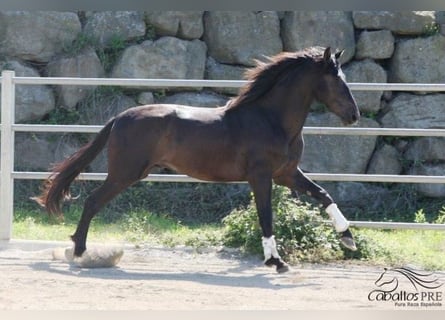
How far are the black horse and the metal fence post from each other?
2.68 ft

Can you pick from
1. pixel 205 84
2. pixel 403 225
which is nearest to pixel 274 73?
pixel 205 84

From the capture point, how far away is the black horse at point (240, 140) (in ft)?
24.1

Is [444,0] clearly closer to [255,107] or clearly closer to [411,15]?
[255,107]

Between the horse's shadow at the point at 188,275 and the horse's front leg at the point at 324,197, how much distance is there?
78 cm

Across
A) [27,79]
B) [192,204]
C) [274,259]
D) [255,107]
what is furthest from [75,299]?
[192,204]

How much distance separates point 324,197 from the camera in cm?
761

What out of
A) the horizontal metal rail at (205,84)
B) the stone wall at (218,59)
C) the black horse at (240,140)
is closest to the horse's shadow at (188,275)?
the black horse at (240,140)

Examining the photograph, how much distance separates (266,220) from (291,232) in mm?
576

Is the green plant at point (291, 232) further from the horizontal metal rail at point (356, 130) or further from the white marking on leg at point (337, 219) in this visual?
the horizontal metal rail at point (356, 130)

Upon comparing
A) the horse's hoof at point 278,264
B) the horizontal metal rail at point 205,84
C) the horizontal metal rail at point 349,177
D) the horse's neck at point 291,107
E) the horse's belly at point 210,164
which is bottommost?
the horse's hoof at point 278,264

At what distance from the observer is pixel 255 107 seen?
7574mm

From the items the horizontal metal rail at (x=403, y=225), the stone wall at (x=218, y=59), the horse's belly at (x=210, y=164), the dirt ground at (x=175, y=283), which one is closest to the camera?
the dirt ground at (x=175, y=283)


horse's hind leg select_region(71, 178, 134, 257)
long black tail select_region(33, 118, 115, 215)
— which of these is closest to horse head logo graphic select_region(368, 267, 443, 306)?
horse's hind leg select_region(71, 178, 134, 257)

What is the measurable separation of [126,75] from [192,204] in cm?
190
